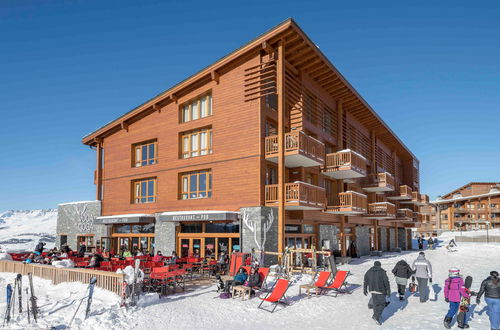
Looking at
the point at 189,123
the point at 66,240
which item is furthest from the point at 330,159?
the point at 66,240

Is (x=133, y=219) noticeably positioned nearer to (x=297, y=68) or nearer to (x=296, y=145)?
(x=296, y=145)

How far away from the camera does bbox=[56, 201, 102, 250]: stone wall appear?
2758 centimetres

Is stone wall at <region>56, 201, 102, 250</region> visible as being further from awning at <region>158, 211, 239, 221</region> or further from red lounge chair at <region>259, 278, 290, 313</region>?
red lounge chair at <region>259, 278, 290, 313</region>

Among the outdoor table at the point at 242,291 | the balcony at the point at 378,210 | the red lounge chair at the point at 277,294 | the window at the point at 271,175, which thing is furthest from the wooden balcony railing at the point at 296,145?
the balcony at the point at 378,210

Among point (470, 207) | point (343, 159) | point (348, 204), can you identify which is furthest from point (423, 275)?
point (470, 207)

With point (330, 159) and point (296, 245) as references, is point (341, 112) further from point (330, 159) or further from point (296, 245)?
point (296, 245)

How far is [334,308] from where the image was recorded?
11133 mm

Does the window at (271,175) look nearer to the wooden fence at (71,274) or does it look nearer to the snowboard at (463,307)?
the wooden fence at (71,274)

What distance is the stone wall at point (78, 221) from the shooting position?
27.6 metres

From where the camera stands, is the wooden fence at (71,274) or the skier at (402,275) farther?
the skier at (402,275)

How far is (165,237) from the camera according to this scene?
22.3m

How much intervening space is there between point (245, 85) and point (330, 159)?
7.21m

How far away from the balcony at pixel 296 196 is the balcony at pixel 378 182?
1272cm

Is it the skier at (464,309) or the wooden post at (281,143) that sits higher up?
the wooden post at (281,143)
